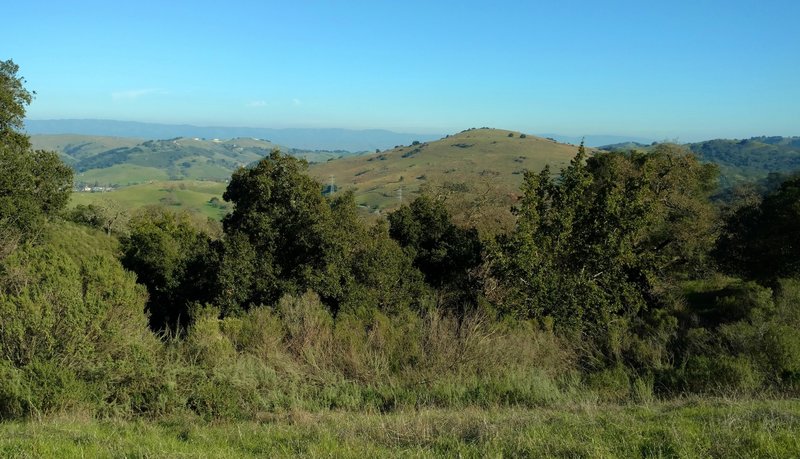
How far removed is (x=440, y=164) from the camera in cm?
14850

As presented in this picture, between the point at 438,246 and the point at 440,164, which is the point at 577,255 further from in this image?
the point at 440,164

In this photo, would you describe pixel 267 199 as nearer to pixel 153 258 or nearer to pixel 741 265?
pixel 153 258

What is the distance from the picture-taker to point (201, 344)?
39.5 feet

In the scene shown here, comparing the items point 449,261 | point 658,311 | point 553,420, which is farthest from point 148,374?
point 658,311

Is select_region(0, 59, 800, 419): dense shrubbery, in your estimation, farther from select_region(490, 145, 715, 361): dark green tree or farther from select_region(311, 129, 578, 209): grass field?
select_region(311, 129, 578, 209): grass field

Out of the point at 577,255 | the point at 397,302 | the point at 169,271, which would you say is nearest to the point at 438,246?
the point at 397,302

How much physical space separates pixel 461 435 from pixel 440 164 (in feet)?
472

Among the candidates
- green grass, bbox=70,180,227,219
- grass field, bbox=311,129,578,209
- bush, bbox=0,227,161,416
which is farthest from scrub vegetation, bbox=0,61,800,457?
green grass, bbox=70,180,227,219

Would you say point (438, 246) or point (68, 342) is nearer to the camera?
point (68, 342)

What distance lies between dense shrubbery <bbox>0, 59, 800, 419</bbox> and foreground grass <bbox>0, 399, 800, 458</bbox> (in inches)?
76.3

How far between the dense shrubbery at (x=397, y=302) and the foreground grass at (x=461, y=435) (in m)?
1.94

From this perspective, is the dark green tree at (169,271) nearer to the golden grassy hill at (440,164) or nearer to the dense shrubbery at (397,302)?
Answer: the dense shrubbery at (397,302)

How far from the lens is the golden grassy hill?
4323 inches

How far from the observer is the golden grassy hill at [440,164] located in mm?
109812
